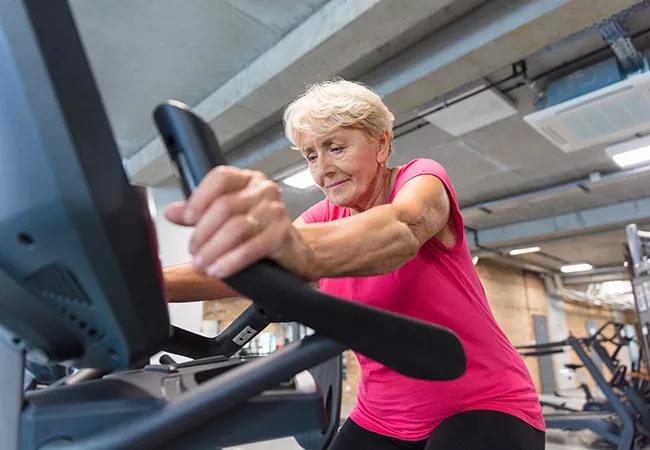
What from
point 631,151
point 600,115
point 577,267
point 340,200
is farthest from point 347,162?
point 577,267

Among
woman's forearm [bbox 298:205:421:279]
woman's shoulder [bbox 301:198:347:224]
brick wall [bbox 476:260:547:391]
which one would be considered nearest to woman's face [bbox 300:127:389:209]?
woman's shoulder [bbox 301:198:347:224]

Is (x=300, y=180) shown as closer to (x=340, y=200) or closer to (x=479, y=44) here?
(x=479, y=44)

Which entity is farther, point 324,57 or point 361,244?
point 324,57

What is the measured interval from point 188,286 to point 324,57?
2.35 m

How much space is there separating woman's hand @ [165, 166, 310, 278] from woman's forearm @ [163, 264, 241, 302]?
543mm

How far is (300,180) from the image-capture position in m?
5.33

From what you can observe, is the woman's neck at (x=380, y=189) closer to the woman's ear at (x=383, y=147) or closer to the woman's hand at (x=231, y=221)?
the woman's ear at (x=383, y=147)

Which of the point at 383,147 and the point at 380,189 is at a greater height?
the point at 383,147

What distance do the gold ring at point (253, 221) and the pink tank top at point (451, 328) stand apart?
0.54 m

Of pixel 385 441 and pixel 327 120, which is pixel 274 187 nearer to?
pixel 327 120

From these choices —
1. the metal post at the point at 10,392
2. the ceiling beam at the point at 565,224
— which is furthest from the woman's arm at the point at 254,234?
the ceiling beam at the point at 565,224

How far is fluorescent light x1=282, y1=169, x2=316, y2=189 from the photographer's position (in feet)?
16.6

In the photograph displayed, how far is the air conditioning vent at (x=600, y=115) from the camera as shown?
10.9 ft

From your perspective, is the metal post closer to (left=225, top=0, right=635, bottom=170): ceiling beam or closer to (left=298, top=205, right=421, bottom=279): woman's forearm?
(left=298, top=205, right=421, bottom=279): woman's forearm
